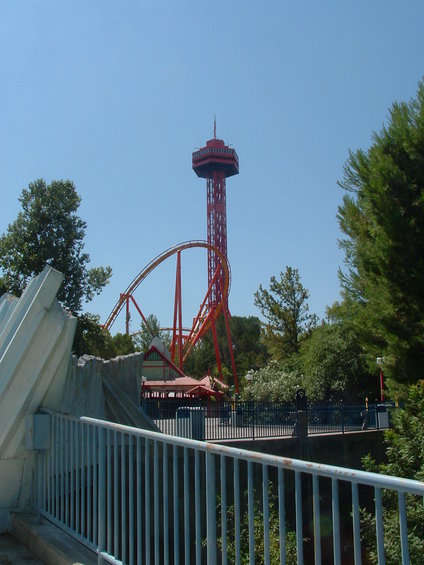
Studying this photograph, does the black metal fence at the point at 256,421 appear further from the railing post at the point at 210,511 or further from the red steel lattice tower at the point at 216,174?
the red steel lattice tower at the point at 216,174

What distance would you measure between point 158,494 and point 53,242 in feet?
61.5

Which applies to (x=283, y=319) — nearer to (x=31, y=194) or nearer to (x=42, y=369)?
(x=31, y=194)

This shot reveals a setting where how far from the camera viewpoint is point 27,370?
171 inches

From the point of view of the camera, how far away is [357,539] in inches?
76.2

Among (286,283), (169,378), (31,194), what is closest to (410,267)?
(31,194)

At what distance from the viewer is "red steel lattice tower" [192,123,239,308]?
8612 cm

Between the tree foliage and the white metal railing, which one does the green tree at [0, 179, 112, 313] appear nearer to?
the white metal railing

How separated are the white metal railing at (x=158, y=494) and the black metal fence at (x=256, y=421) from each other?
39.8 feet

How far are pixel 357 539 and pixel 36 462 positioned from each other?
10.4 feet

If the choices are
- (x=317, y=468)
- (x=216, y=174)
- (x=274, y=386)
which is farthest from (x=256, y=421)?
(x=216, y=174)

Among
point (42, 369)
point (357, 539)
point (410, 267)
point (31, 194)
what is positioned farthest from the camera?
point (31, 194)

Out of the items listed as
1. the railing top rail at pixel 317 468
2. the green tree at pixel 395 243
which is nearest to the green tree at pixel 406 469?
the green tree at pixel 395 243

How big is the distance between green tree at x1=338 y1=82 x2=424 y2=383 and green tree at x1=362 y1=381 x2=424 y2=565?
2.35 m

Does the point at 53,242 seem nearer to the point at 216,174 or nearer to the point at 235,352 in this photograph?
the point at 235,352
